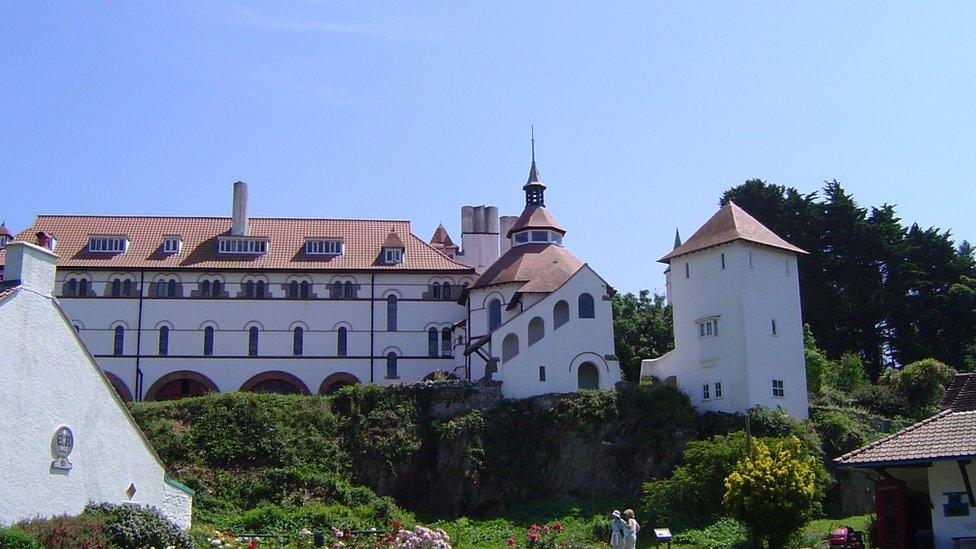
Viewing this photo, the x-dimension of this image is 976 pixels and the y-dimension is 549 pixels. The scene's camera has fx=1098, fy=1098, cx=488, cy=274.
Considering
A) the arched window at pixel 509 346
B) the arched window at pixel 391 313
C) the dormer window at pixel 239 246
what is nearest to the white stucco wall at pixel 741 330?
the arched window at pixel 509 346

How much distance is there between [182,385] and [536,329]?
20.5 metres

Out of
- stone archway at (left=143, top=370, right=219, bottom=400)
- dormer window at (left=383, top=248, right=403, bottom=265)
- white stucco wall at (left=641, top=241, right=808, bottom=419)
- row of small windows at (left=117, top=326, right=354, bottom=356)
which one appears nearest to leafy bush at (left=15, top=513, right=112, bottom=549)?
white stucco wall at (left=641, top=241, right=808, bottom=419)

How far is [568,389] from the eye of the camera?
4919 centimetres

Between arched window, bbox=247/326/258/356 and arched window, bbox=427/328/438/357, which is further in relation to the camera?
arched window, bbox=427/328/438/357

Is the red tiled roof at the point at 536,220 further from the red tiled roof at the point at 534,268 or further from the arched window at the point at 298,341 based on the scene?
the arched window at the point at 298,341

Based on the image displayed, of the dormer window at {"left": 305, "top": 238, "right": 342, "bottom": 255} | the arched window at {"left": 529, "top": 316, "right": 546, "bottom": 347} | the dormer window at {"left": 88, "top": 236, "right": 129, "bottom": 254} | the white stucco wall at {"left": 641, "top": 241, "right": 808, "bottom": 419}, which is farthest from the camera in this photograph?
the dormer window at {"left": 305, "top": 238, "right": 342, "bottom": 255}

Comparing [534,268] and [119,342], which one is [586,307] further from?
[119,342]

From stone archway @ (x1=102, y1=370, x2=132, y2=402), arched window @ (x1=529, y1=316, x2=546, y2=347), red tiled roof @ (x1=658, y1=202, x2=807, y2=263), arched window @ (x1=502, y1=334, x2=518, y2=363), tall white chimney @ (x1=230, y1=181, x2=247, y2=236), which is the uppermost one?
tall white chimney @ (x1=230, y1=181, x2=247, y2=236)

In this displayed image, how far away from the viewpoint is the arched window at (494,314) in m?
54.4

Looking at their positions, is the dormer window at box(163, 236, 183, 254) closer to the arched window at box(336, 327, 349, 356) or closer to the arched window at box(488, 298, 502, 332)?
the arched window at box(336, 327, 349, 356)

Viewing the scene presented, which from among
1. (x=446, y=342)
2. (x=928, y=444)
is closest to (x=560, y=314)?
(x=446, y=342)

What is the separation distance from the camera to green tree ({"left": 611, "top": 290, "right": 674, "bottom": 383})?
63.0 m

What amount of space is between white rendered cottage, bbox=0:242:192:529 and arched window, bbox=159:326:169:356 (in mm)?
32734

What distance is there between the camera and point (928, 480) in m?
26.5
